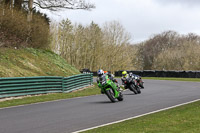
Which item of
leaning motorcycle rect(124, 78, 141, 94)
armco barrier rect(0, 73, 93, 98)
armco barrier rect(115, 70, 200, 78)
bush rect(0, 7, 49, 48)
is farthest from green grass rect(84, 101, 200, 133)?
armco barrier rect(115, 70, 200, 78)

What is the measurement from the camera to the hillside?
20.8 meters

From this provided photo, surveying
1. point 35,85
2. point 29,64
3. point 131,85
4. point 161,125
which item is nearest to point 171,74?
point 29,64

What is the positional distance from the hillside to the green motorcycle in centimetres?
762

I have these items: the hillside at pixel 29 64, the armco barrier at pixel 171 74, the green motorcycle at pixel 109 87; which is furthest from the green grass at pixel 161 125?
the armco barrier at pixel 171 74

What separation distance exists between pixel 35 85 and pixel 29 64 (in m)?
6.32

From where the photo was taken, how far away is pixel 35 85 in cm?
1780

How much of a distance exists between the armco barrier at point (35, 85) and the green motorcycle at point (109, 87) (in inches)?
197

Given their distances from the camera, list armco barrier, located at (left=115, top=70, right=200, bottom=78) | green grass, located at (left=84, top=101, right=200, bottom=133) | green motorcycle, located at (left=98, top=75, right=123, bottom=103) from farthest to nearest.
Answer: armco barrier, located at (left=115, top=70, right=200, bottom=78)
green motorcycle, located at (left=98, top=75, right=123, bottom=103)
green grass, located at (left=84, top=101, right=200, bottom=133)

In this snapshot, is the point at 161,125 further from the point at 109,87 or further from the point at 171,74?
the point at 171,74

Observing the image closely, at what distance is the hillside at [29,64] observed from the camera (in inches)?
819

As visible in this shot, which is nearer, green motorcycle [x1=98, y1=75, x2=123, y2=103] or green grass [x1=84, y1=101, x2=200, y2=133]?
green grass [x1=84, y1=101, x2=200, y2=133]

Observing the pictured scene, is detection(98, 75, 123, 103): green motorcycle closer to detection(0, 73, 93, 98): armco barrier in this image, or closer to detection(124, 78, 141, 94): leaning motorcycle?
detection(124, 78, 141, 94): leaning motorcycle

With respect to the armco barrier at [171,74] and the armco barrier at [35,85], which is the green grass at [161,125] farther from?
the armco barrier at [171,74]

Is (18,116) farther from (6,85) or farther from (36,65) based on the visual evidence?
(36,65)
